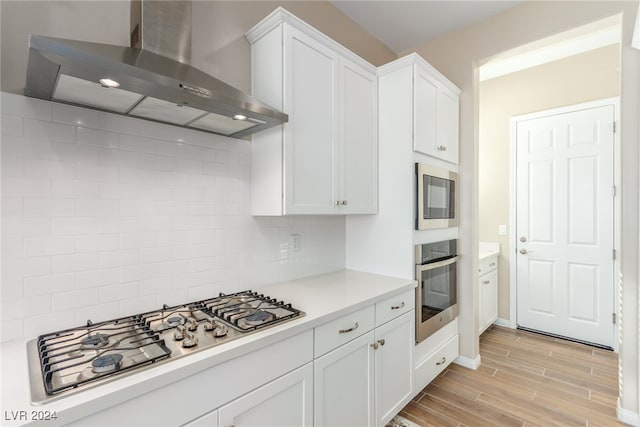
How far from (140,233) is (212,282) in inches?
18.4

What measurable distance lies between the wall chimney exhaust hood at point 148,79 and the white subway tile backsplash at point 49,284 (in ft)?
2.31

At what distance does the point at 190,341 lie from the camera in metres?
1.11

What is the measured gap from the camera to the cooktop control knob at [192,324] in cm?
124

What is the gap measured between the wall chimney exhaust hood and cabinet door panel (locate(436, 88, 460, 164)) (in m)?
1.47

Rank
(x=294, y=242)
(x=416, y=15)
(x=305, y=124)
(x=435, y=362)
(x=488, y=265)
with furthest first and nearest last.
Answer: (x=488, y=265)
(x=416, y=15)
(x=435, y=362)
(x=294, y=242)
(x=305, y=124)

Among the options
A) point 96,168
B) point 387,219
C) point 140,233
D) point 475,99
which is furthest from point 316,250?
point 475,99

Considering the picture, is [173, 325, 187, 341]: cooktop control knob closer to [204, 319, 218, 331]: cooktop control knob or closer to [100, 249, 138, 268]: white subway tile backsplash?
[204, 319, 218, 331]: cooktop control knob

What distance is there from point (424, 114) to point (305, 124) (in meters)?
1.00

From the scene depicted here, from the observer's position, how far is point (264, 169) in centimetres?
182

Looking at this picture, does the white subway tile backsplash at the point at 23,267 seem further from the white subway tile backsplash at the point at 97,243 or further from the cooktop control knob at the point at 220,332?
the cooktop control knob at the point at 220,332

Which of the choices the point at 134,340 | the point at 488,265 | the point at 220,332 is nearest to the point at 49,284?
the point at 134,340

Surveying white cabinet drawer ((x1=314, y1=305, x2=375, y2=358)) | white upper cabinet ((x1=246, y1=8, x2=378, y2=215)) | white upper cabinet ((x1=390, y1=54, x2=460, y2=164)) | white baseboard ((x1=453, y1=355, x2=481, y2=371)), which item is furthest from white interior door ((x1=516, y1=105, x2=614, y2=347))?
white cabinet drawer ((x1=314, y1=305, x2=375, y2=358))

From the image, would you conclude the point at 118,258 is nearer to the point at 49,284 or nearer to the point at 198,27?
the point at 49,284

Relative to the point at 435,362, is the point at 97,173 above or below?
above
